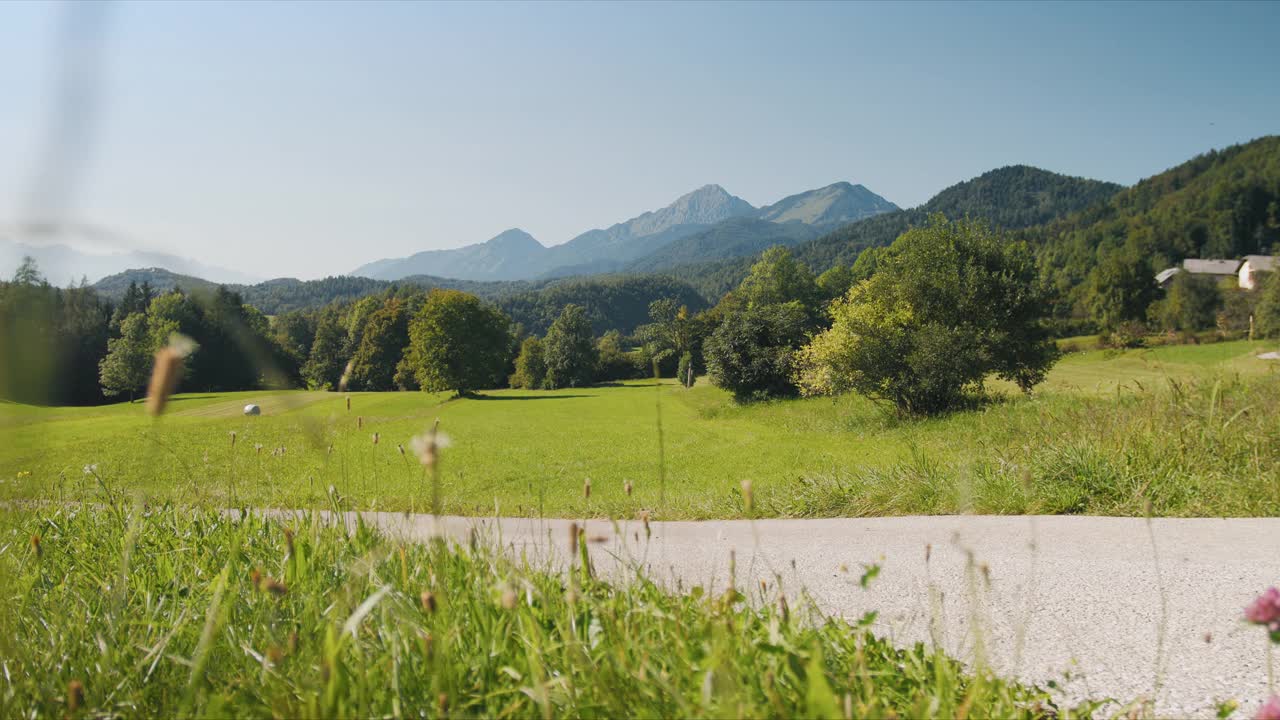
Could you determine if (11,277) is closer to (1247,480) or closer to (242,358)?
(242,358)

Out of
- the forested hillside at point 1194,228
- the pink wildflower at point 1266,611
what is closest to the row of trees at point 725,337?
the pink wildflower at point 1266,611

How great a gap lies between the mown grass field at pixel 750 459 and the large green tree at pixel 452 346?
58.4ft

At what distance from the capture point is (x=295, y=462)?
1423 centimetres

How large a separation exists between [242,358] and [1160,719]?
289 centimetres

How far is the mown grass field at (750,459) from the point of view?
3977mm

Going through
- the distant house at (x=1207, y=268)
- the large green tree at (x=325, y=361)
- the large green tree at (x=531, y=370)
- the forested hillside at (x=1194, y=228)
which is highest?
the forested hillside at (x=1194, y=228)

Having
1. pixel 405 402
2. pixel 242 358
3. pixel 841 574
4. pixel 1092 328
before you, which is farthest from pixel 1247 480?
pixel 1092 328

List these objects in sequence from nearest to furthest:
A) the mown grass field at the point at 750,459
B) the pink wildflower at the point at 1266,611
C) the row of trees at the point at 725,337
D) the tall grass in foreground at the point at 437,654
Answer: the pink wildflower at the point at 1266,611 < the tall grass in foreground at the point at 437,654 < the row of trees at the point at 725,337 < the mown grass field at the point at 750,459

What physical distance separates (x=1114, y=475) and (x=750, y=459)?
7772mm

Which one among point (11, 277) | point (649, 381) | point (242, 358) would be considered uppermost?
point (11, 277)

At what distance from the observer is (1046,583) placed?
3617mm

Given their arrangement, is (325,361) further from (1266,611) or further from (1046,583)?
(1046,583)

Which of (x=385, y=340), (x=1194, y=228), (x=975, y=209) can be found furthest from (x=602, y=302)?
(x=975, y=209)

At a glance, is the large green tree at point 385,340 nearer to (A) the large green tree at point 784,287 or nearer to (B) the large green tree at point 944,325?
(B) the large green tree at point 944,325
